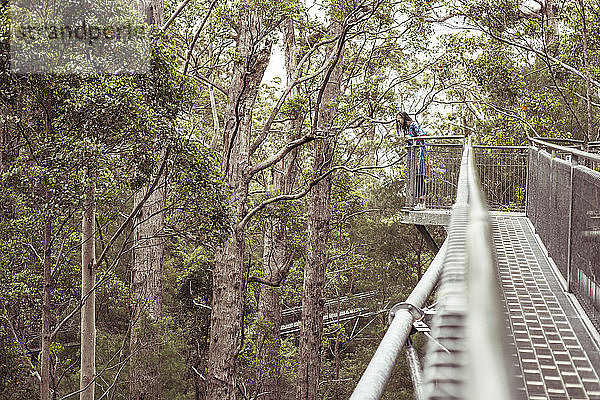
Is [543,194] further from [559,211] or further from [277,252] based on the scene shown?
[277,252]

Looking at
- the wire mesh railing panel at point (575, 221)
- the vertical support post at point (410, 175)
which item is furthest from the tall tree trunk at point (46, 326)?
the wire mesh railing panel at point (575, 221)

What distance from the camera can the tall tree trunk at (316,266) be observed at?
19.2m

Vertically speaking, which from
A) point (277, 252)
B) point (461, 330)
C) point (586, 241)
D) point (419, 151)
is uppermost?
point (419, 151)

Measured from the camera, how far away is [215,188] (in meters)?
12.4

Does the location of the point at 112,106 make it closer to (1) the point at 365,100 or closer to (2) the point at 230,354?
(2) the point at 230,354

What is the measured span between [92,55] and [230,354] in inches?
300

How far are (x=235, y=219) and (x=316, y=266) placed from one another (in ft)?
17.0

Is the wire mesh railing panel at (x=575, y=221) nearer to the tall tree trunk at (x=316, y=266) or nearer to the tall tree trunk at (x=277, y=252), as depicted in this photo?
the tall tree trunk at (x=316, y=266)

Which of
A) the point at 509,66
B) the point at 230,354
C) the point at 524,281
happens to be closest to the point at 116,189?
the point at 230,354

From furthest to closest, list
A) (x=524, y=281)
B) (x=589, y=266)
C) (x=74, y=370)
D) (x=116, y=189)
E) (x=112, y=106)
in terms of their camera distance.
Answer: (x=74, y=370) < (x=116, y=189) < (x=112, y=106) < (x=524, y=281) < (x=589, y=266)

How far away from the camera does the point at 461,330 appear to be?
3.75 ft

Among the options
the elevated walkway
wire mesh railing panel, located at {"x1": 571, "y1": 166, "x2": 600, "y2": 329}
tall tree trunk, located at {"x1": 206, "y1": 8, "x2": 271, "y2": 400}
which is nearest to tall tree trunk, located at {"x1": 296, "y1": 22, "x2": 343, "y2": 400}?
tall tree trunk, located at {"x1": 206, "y1": 8, "x2": 271, "y2": 400}

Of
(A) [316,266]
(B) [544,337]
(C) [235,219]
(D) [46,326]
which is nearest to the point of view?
(B) [544,337]

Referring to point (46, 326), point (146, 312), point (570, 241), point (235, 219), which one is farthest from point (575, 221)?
point (146, 312)
